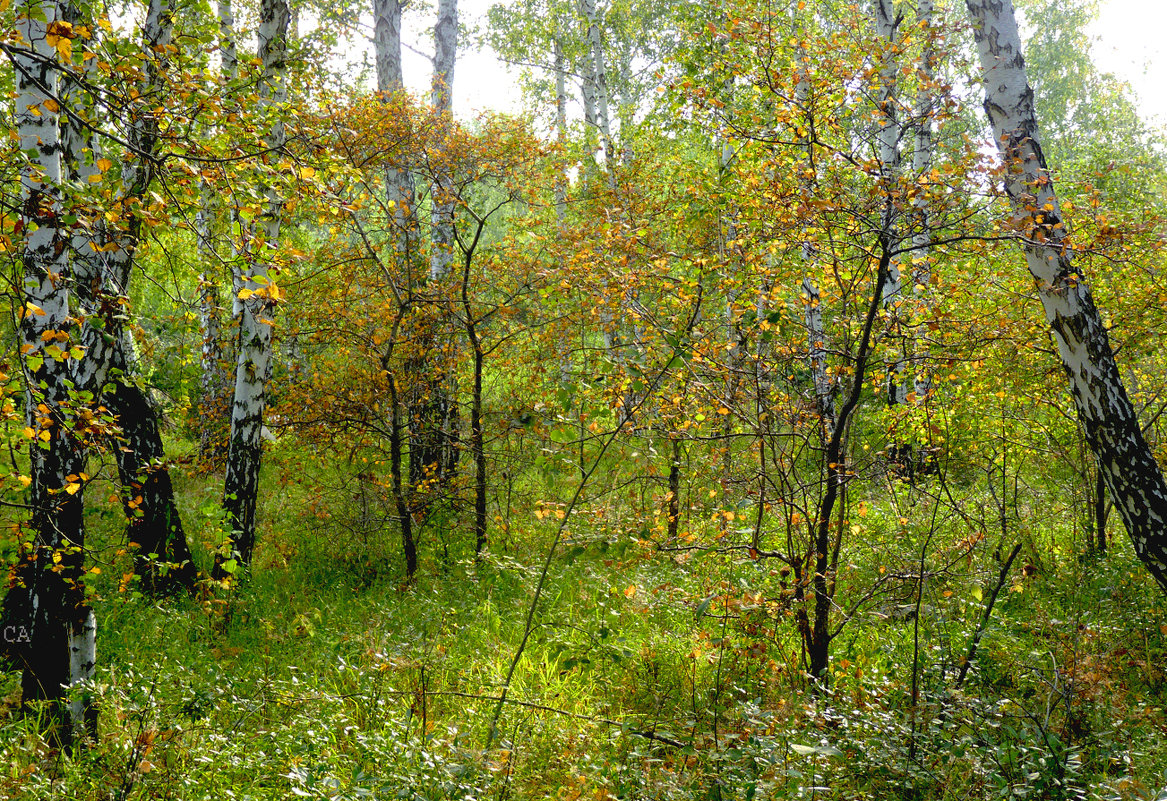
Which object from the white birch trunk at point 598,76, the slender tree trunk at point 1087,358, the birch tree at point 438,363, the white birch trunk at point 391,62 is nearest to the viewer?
the slender tree trunk at point 1087,358

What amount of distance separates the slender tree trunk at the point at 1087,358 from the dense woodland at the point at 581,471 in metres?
0.03

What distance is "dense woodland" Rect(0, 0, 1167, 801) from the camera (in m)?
3.33

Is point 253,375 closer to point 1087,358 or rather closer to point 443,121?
point 443,121

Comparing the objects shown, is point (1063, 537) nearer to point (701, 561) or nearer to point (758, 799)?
point (701, 561)

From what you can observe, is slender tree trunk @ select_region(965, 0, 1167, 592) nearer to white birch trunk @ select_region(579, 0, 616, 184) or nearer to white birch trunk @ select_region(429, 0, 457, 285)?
white birch trunk @ select_region(429, 0, 457, 285)

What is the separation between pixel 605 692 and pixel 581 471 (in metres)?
1.63

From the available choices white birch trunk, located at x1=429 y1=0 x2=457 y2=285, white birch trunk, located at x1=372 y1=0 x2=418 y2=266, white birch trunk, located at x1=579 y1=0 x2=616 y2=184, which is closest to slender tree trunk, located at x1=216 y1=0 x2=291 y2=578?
white birch trunk, located at x1=429 y1=0 x2=457 y2=285

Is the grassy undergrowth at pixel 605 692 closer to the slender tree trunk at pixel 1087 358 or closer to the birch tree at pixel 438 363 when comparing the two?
the slender tree trunk at pixel 1087 358

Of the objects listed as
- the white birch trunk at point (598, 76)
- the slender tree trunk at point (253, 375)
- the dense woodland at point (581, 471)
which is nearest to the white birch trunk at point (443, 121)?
the dense woodland at point (581, 471)

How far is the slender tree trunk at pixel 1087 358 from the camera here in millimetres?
4523

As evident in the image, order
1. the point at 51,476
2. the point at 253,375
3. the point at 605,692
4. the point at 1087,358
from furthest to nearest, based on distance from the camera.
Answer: the point at 253,375 → the point at 605,692 → the point at 1087,358 → the point at 51,476

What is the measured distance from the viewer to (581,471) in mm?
5484

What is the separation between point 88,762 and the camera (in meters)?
3.74

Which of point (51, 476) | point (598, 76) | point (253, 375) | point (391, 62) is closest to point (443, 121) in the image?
point (391, 62)
